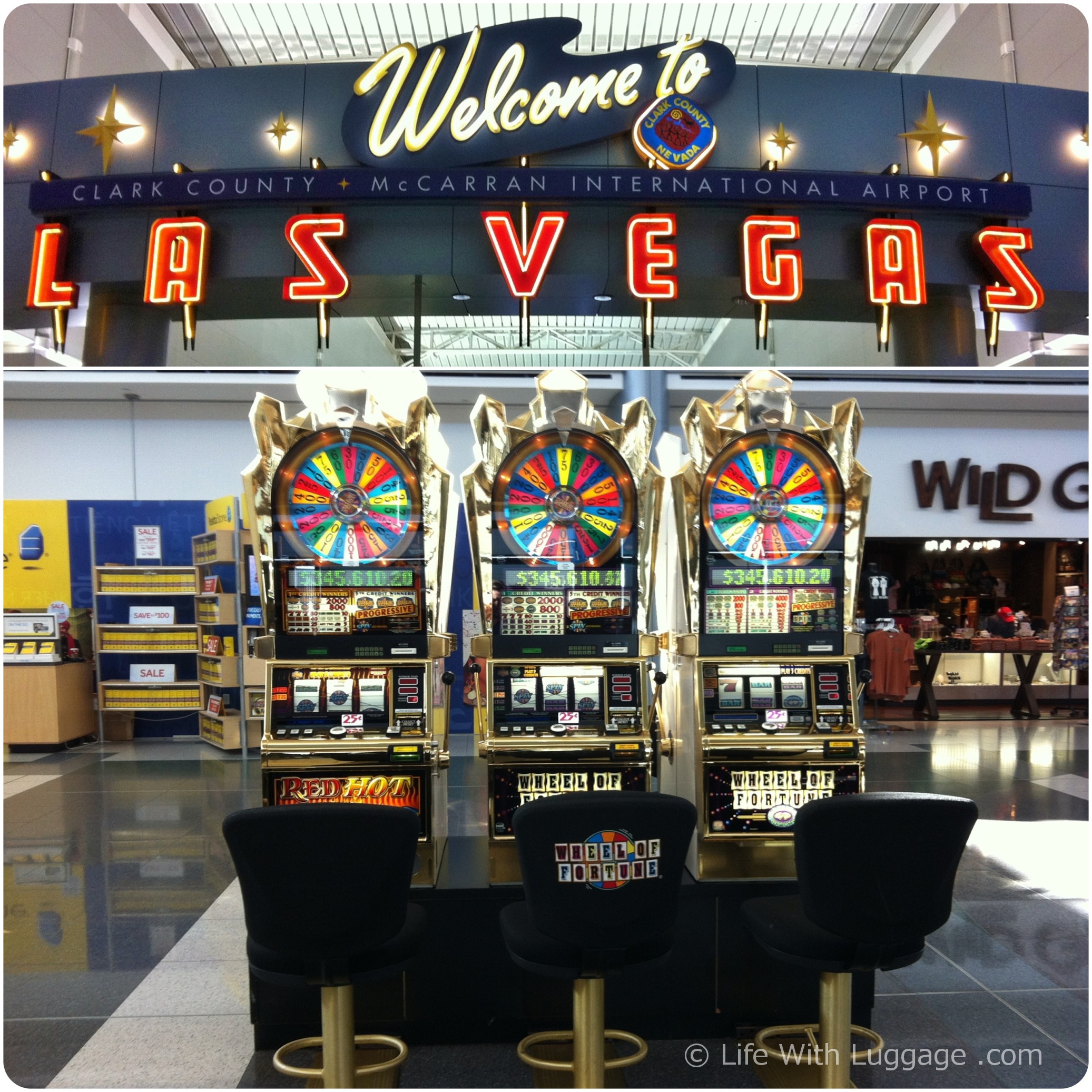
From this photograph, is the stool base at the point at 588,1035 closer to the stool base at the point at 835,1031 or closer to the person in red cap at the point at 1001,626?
the stool base at the point at 835,1031

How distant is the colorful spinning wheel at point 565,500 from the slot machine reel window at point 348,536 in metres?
0.37

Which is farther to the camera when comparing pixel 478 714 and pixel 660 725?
pixel 660 725

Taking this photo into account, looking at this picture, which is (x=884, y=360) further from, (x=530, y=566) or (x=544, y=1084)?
(x=544, y=1084)

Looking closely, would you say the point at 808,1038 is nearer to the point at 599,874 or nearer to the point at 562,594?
the point at 599,874

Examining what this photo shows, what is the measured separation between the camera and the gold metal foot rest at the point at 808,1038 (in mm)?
2543

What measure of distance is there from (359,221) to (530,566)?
3893 mm

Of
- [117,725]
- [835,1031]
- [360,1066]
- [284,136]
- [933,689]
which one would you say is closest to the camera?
[835,1031]

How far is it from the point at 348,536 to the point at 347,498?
139 mm

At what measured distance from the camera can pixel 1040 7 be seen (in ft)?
19.7

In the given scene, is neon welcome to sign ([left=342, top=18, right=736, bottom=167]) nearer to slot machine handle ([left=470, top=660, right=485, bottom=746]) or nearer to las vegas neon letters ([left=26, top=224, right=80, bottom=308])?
las vegas neon letters ([left=26, top=224, right=80, bottom=308])

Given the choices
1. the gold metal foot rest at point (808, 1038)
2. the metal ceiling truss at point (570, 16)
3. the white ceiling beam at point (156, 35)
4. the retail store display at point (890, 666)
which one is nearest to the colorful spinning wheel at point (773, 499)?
the gold metal foot rest at point (808, 1038)

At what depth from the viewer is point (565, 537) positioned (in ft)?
10.2

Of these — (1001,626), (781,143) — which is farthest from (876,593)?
(781,143)

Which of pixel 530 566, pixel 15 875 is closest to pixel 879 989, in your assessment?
pixel 530 566
